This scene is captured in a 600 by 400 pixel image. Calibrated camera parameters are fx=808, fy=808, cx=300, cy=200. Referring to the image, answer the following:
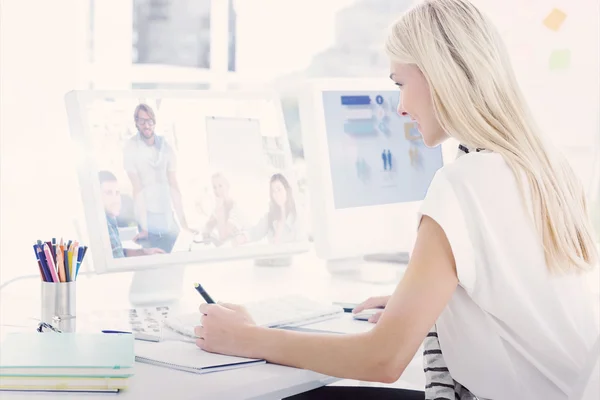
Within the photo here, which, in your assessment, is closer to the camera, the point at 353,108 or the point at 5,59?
the point at 353,108

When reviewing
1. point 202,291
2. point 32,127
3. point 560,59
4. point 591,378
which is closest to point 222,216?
point 202,291

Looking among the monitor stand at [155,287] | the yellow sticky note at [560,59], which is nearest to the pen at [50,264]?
the monitor stand at [155,287]

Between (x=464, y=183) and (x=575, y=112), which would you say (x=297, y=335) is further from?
(x=575, y=112)

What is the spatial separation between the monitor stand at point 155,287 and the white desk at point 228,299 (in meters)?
0.03

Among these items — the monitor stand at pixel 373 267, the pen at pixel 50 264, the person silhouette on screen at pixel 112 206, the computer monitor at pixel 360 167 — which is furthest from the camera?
the monitor stand at pixel 373 267

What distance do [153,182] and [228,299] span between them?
0.29 meters

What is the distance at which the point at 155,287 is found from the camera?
61.6 inches

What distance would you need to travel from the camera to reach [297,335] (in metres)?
1.12

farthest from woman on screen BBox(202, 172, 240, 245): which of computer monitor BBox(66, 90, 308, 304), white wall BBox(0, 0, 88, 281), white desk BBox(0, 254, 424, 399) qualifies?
white wall BBox(0, 0, 88, 281)

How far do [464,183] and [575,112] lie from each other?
63.8 inches

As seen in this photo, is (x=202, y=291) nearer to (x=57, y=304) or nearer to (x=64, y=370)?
(x=57, y=304)

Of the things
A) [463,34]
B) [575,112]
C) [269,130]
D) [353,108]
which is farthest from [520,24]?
[463,34]

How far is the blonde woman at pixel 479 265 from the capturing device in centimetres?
105

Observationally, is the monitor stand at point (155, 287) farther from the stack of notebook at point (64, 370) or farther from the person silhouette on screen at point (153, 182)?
the stack of notebook at point (64, 370)
